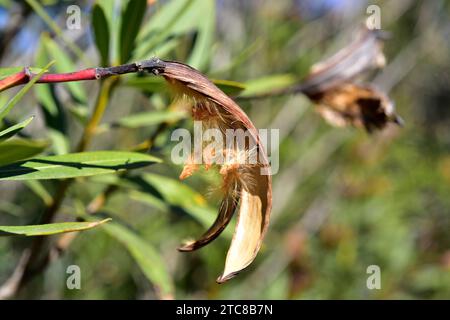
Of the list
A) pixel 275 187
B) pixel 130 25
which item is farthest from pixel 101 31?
pixel 275 187

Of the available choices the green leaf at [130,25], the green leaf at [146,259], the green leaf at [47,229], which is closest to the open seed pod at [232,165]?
the green leaf at [47,229]

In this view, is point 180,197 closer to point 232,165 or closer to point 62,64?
point 62,64

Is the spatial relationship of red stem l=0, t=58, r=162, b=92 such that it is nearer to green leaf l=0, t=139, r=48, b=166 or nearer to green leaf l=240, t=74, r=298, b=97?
green leaf l=0, t=139, r=48, b=166

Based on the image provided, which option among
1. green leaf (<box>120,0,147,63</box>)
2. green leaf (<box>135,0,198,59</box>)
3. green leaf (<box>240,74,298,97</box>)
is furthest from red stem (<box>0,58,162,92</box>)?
green leaf (<box>240,74,298,97</box>)

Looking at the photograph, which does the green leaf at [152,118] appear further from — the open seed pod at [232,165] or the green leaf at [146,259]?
the open seed pod at [232,165]
